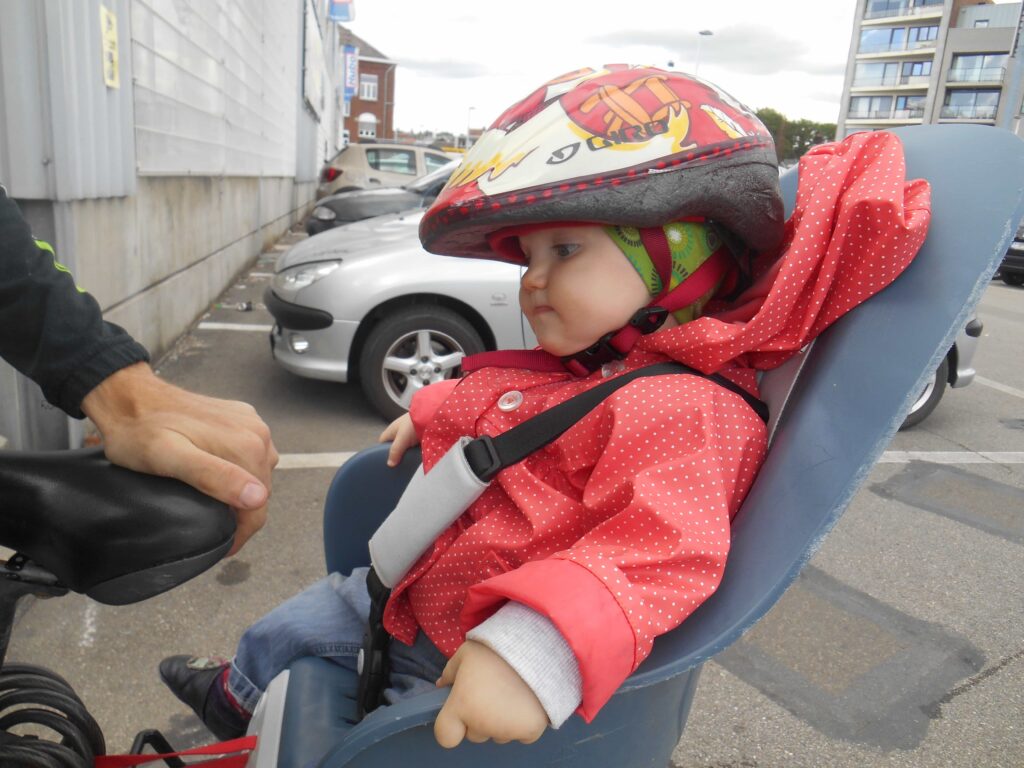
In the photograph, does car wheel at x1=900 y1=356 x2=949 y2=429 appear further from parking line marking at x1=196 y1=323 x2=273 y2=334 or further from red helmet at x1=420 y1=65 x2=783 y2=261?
parking line marking at x1=196 y1=323 x2=273 y2=334

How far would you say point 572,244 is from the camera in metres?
1.40

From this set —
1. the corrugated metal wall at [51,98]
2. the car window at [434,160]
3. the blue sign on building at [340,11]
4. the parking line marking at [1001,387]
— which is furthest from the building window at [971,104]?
the corrugated metal wall at [51,98]

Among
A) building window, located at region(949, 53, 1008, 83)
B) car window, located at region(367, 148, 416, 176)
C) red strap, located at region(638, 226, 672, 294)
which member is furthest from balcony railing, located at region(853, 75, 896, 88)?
red strap, located at region(638, 226, 672, 294)

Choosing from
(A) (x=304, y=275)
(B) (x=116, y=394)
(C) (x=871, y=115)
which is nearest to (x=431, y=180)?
(A) (x=304, y=275)

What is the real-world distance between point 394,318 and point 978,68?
6669 centimetres

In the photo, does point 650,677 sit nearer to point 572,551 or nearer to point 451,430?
point 572,551

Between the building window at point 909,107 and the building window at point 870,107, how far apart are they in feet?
2.70

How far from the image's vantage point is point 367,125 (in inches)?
2795

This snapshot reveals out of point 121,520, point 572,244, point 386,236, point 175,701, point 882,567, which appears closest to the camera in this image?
point 121,520

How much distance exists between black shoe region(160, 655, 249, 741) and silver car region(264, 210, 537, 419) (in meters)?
2.77

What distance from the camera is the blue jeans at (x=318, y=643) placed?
148cm

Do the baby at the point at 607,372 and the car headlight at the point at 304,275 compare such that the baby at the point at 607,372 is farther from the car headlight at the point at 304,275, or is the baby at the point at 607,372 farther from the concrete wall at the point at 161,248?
the car headlight at the point at 304,275

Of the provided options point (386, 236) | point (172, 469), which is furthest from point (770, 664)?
point (386, 236)

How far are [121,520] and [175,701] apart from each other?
165cm
